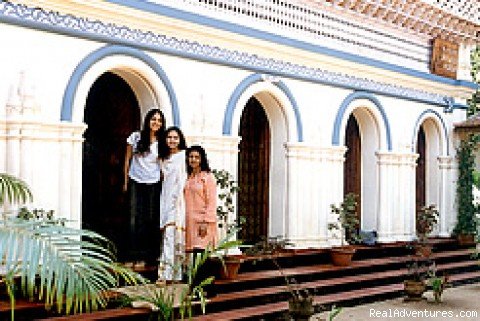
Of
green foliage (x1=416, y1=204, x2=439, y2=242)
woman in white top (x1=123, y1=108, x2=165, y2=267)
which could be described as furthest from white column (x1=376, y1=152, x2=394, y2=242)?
woman in white top (x1=123, y1=108, x2=165, y2=267)

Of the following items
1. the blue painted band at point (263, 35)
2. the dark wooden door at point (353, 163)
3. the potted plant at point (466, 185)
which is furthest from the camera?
the potted plant at point (466, 185)

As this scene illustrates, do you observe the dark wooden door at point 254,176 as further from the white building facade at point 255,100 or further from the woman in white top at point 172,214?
the woman in white top at point 172,214

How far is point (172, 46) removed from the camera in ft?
28.7

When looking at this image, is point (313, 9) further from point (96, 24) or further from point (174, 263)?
point (174, 263)

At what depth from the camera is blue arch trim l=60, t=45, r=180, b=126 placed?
7645 mm

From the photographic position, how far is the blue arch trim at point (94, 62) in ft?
25.1

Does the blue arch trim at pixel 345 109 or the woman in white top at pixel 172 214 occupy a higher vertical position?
the blue arch trim at pixel 345 109

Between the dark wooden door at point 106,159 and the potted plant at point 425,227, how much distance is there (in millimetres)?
4815

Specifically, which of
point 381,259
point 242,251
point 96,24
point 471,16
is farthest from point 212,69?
point 471,16

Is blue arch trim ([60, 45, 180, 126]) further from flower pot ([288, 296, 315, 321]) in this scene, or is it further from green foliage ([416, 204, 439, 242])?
green foliage ([416, 204, 439, 242])

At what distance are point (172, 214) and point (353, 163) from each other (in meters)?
5.66

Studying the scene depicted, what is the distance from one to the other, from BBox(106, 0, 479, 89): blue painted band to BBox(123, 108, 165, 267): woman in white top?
130cm

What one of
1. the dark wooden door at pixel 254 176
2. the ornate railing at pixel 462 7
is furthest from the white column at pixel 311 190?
the ornate railing at pixel 462 7

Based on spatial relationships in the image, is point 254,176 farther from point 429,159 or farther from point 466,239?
point 466,239
